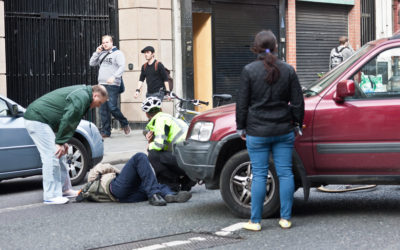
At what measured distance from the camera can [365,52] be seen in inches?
288

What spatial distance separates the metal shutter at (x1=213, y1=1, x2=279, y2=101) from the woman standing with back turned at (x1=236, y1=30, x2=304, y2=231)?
13130 millimetres

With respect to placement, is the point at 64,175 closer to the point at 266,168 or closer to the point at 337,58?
the point at 266,168

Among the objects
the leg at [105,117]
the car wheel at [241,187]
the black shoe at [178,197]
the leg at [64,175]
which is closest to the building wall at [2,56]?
the leg at [105,117]

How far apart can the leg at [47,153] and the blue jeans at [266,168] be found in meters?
2.86

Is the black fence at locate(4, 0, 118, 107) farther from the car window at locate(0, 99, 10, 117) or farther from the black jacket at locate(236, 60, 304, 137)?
the black jacket at locate(236, 60, 304, 137)

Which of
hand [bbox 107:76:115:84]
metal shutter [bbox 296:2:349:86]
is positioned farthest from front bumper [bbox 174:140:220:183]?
metal shutter [bbox 296:2:349:86]

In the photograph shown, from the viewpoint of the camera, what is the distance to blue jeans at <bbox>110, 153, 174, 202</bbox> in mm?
8202

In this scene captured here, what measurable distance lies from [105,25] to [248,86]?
11185mm

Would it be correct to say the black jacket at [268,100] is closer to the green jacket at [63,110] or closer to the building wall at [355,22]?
the green jacket at [63,110]

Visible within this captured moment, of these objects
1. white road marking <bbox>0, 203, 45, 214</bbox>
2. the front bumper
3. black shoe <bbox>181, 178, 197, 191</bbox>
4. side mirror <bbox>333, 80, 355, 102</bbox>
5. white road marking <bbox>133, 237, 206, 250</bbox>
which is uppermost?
side mirror <bbox>333, 80, 355, 102</bbox>

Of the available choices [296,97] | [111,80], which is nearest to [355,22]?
[111,80]

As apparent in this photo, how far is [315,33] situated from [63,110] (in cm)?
1507

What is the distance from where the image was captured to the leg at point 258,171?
6.71 metres

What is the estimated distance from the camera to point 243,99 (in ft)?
21.7
